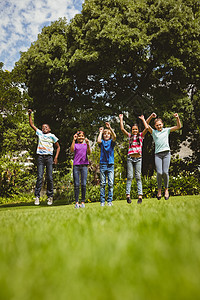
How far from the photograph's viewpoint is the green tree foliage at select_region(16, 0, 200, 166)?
12.1 metres

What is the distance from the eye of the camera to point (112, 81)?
48.6 feet

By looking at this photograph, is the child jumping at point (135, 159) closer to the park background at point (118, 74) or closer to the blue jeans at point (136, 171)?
the blue jeans at point (136, 171)

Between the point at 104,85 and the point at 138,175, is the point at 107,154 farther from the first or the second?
the point at 104,85

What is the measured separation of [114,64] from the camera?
1282 cm

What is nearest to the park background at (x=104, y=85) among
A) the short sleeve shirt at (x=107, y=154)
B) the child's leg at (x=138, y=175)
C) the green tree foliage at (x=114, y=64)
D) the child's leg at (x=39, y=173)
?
the green tree foliage at (x=114, y=64)

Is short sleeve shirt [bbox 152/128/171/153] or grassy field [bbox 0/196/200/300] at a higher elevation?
short sleeve shirt [bbox 152/128/171/153]

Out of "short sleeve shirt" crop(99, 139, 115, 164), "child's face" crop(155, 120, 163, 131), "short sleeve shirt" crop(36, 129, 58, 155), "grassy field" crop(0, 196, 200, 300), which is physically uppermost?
"child's face" crop(155, 120, 163, 131)

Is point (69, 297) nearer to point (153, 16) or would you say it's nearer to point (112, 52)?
point (112, 52)

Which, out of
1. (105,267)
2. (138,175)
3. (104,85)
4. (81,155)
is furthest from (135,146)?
(104,85)

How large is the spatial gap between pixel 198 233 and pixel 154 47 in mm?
13091

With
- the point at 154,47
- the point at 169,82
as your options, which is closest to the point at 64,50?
the point at 154,47

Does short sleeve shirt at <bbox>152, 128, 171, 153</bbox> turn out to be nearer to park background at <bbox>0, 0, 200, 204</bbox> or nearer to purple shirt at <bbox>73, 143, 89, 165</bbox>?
purple shirt at <bbox>73, 143, 89, 165</bbox>

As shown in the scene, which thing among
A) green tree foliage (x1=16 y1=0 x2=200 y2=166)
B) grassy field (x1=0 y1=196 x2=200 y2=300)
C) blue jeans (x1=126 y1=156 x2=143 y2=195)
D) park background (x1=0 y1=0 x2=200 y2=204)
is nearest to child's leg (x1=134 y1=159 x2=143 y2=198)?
blue jeans (x1=126 y1=156 x2=143 y2=195)

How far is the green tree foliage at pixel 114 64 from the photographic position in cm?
1210
